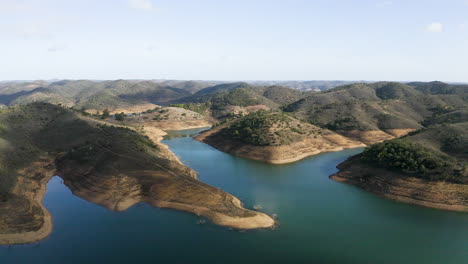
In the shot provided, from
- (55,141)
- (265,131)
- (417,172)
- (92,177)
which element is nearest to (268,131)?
(265,131)

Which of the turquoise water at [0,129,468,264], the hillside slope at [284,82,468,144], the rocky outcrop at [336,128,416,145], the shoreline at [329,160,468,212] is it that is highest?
the hillside slope at [284,82,468,144]

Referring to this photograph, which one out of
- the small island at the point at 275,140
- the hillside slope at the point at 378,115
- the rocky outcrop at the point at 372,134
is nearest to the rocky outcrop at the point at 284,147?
the small island at the point at 275,140

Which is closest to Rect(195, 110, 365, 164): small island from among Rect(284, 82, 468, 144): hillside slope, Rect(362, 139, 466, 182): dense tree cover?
Rect(284, 82, 468, 144): hillside slope

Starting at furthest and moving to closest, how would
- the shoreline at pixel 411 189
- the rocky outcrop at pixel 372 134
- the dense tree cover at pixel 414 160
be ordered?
the rocky outcrop at pixel 372 134
the dense tree cover at pixel 414 160
the shoreline at pixel 411 189

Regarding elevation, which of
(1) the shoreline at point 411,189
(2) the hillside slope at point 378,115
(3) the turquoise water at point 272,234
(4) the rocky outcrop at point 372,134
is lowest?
(3) the turquoise water at point 272,234

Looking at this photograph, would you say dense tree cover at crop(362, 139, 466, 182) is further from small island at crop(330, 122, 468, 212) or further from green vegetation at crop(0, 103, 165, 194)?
green vegetation at crop(0, 103, 165, 194)

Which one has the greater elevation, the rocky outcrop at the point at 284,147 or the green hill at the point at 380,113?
the green hill at the point at 380,113

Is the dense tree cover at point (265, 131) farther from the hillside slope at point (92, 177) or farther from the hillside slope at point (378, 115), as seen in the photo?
the hillside slope at point (378, 115)
